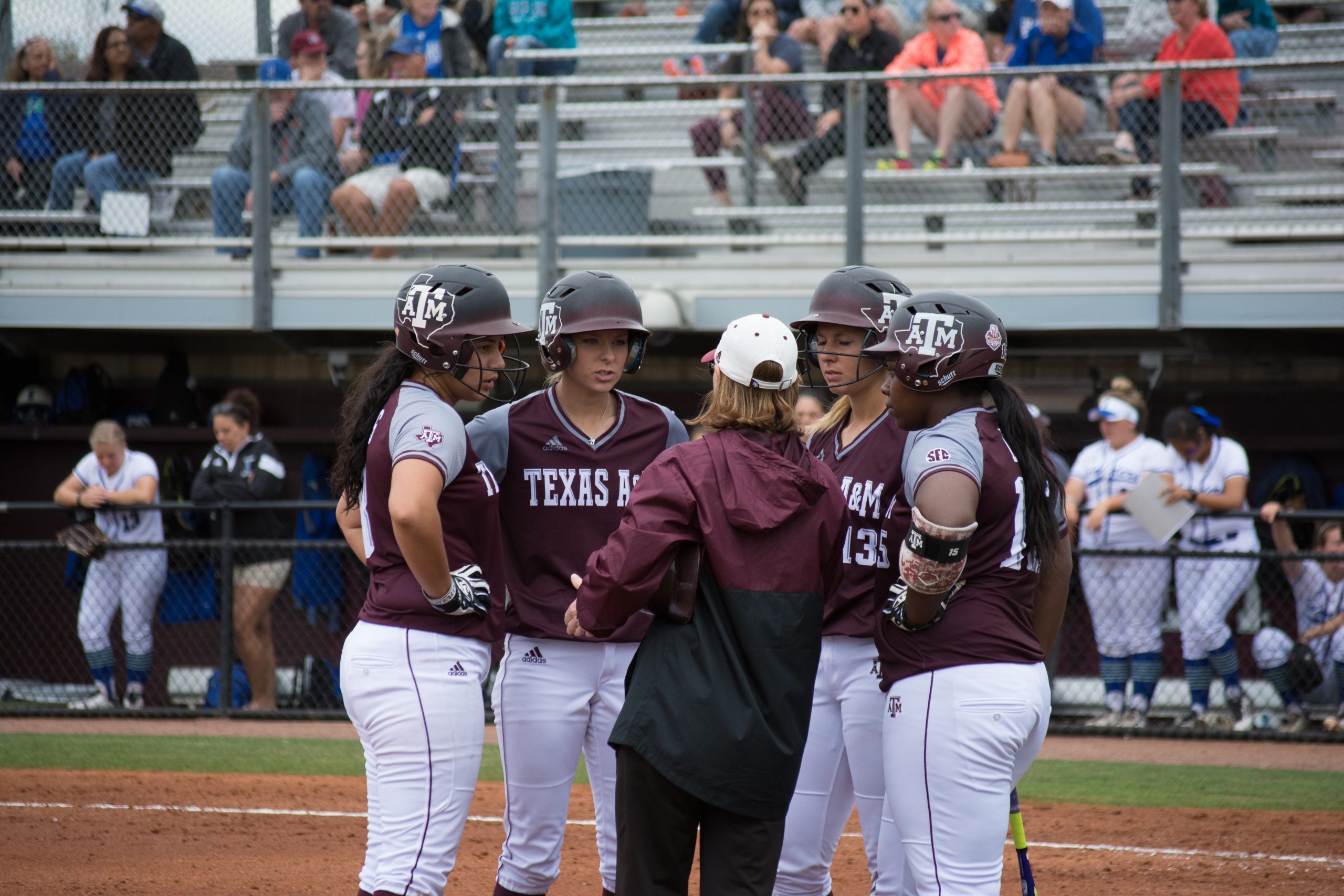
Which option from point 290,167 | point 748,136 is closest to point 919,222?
point 748,136

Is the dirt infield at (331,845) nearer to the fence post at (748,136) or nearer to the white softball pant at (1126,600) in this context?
the white softball pant at (1126,600)

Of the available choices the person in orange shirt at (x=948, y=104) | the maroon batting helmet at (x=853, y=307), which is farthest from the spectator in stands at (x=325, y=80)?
the maroon batting helmet at (x=853, y=307)

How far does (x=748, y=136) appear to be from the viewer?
9547mm

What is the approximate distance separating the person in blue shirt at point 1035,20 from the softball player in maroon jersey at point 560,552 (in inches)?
268

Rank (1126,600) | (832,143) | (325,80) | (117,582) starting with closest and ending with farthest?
(1126,600)
(832,143)
(117,582)
(325,80)

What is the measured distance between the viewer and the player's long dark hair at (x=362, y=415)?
375 centimetres

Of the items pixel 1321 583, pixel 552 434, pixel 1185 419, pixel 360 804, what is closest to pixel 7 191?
pixel 360 804

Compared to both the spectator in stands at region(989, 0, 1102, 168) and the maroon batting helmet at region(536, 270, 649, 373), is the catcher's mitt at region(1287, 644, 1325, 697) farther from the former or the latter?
the maroon batting helmet at region(536, 270, 649, 373)

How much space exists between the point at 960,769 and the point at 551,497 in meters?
1.50

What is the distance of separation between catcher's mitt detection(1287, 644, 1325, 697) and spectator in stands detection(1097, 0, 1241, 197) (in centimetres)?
320

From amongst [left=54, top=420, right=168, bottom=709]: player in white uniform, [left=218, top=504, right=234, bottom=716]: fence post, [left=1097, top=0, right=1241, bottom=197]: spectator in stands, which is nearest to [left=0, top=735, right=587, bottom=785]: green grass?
[left=218, top=504, right=234, bottom=716]: fence post

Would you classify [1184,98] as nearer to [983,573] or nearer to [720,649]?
[983,573]

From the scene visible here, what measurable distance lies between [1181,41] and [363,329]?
21.0ft

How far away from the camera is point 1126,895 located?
203 inches
